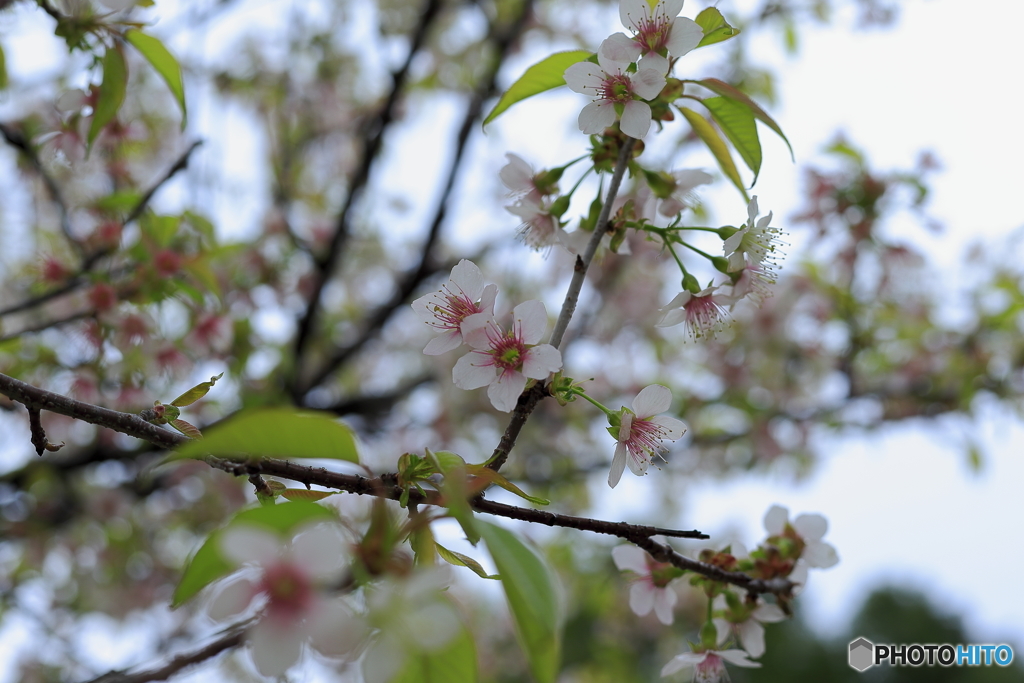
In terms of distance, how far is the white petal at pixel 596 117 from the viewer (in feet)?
2.21

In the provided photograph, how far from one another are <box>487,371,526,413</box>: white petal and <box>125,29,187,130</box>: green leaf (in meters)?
0.59

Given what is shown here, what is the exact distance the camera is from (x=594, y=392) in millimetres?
2676

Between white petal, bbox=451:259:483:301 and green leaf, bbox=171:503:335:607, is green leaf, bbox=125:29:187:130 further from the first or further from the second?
green leaf, bbox=171:503:335:607

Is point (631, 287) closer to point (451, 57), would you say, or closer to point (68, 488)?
point (451, 57)

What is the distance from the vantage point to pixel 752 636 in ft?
2.57

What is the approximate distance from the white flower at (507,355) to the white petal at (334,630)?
0.23m

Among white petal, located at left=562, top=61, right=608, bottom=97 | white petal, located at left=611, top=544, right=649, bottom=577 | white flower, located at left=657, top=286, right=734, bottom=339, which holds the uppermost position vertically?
white petal, located at left=562, top=61, right=608, bottom=97

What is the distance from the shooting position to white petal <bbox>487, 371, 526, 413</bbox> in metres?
0.61

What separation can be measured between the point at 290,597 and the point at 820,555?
2.20 ft

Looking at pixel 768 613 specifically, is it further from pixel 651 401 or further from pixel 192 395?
pixel 192 395

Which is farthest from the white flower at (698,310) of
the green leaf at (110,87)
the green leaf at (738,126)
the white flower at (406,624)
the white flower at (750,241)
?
the green leaf at (110,87)

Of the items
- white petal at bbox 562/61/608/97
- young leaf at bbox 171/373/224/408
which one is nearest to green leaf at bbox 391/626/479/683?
young leaf at bbox 171/373/224/408

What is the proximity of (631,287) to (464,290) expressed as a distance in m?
2.01

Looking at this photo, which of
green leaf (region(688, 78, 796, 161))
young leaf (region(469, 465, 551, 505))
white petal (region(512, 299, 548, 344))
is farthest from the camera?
green leaf (region(688, 78, 796, 161))
